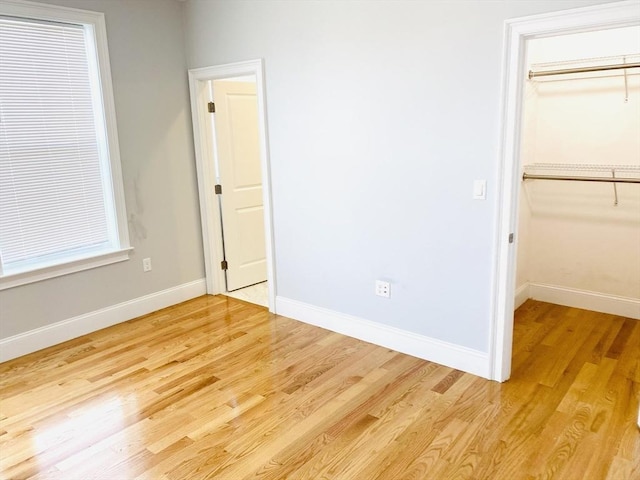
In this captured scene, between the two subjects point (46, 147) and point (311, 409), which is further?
point (46, 147)

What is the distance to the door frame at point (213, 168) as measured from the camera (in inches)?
147

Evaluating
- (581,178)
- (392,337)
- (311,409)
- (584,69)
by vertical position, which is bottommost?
(311,409)

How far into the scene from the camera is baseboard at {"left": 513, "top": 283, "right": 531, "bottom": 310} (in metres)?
4.00

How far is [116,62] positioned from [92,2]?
0.43 meters

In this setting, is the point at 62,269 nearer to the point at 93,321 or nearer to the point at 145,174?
the point at 93,321

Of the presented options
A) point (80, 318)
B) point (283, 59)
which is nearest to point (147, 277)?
point (80, 318)

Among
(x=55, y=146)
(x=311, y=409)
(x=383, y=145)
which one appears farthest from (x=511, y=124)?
(x=55, y=146)

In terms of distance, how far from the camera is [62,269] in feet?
11.5

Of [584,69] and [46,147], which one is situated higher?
[584,69]

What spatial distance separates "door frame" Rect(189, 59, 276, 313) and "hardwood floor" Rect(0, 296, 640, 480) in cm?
89

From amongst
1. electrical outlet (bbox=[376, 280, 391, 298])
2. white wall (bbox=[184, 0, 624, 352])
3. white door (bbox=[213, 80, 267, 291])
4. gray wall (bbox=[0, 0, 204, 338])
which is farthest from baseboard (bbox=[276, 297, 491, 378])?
gray wall (bbox=[0, 0, 204, 338])

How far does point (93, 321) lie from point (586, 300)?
4.03m

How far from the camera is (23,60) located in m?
3.20

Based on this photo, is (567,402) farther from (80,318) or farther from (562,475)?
(80,318)
